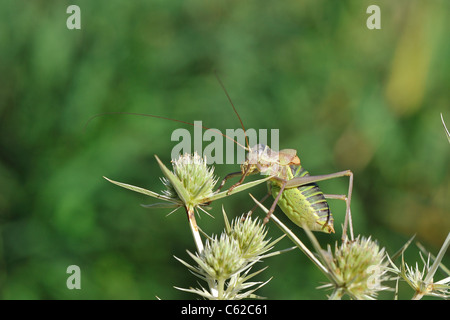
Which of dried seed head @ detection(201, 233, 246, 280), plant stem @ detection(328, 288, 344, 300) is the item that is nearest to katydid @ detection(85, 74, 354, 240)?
dried seed head @ detection(201, 233, 246, 280)

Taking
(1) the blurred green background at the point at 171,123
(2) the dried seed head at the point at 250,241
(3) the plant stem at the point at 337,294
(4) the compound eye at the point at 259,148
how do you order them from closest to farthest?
(3) the plant stem at the point at 337,294, (2) the dried seed head at the point at 250,241, (4) the compound eye at the point at 259,148, (1) the blurred green background at the point at 171,123

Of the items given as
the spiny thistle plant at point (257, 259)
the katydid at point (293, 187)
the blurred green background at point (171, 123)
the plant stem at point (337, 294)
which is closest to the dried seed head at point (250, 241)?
the spiny thistle plant at point (257, 259)

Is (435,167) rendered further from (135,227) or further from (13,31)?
(13,31)

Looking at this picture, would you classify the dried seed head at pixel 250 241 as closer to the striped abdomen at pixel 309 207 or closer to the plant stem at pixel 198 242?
the plant stem at pixel 198 242

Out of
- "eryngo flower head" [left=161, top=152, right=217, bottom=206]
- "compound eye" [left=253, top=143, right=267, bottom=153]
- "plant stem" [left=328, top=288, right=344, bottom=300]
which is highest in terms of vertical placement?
"compound eye" [left=253, top=143, right=267, bottom=153]

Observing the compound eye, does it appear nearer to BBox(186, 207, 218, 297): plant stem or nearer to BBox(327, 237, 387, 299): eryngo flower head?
BBox(186, 207, 218, 297): plant stem

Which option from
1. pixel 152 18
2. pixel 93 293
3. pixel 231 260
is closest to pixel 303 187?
pixel 231 260
